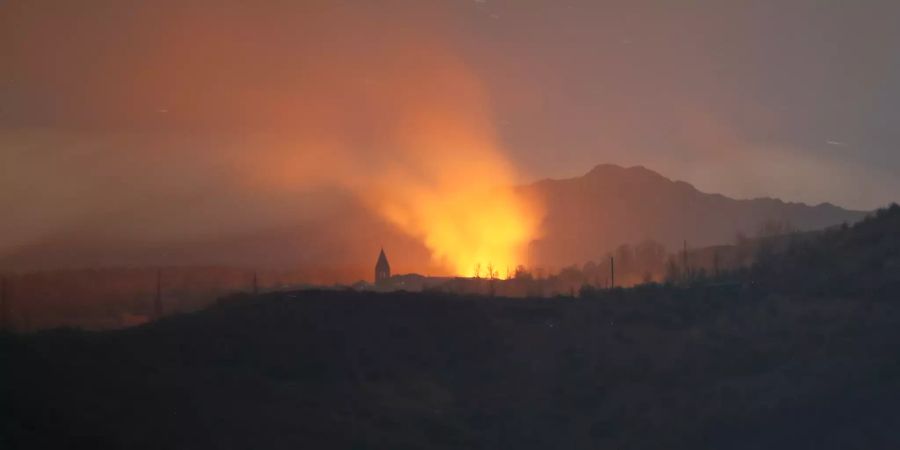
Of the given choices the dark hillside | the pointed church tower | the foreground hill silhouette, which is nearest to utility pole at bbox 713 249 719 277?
the foreground hill silhouette

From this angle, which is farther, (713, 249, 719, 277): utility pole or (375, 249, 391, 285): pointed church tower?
(375, 249, 391, 285): pointed church tower

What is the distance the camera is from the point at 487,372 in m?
38.1

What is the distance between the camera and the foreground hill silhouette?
28.5 metres

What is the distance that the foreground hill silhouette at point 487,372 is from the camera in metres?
28.5

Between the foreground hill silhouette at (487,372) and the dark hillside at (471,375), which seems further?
the foreground hill silhouette at (487,372)

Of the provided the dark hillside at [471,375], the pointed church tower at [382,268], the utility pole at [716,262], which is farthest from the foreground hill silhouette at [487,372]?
the pointed church tower at [382,268]

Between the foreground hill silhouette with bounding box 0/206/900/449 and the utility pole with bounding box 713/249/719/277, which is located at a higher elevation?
the utility pole with bounding box 713/249/719/277

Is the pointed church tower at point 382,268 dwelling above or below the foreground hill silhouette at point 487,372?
above

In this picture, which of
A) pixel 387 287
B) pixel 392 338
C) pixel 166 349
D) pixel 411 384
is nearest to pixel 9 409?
pixel 166 349

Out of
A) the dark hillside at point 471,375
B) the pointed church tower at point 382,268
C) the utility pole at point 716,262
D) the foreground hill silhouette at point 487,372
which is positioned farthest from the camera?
the pointed church tower at point 382,268

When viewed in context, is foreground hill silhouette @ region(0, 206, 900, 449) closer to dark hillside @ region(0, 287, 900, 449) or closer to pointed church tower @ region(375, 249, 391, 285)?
dark hillside @ region(0, 287, 900, 449)

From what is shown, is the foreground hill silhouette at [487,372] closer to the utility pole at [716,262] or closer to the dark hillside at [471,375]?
the dark hillside at [471,375]

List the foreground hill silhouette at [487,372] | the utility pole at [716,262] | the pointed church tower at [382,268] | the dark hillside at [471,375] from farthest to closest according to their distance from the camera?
the pointed church tower at [382,268]
the utility pole at [716,262]
the foreground hill silhouette at [487,372]
the dark hillside at [471,375]

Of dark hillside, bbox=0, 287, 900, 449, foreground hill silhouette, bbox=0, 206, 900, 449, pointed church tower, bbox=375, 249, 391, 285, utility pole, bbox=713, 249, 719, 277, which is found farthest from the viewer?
pointed church tower, bbox=375, 249, 391, 285
